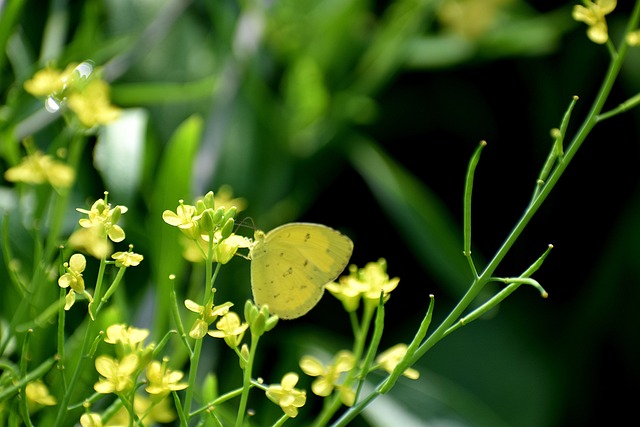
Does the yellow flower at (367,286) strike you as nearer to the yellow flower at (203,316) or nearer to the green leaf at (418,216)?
the yellow flower at (203,316)

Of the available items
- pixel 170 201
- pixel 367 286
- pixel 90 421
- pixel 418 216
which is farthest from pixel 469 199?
pixel 418 216

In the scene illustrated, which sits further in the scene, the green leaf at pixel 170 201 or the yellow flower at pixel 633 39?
the green leaf at pixel 170 201

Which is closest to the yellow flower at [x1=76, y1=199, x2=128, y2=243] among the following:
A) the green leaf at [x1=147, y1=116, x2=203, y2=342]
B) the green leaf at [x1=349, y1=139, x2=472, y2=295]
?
the green leaf at [x1=147, y1=116, x2=203, y2=342]

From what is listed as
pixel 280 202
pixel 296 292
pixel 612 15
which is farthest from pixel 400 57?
pixel 296 292

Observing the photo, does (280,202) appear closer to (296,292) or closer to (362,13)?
(362,13)

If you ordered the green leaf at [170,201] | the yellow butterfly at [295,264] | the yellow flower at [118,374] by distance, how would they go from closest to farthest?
1. the yellow flower at [118,374]
2. the yellow butterfly at [295,264]
3. the green leaf at [170,201]

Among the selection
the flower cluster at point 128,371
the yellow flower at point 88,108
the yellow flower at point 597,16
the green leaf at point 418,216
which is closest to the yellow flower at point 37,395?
the flower cluster at point 128,371

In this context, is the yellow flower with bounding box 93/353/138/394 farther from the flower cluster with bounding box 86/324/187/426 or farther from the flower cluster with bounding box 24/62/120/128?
the flower cluster with bounding box 24/62/120/128
